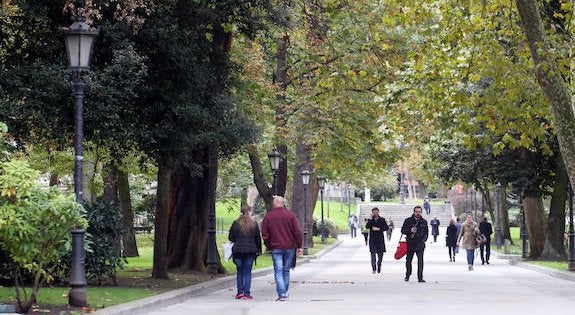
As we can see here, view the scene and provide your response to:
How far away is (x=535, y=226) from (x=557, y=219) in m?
2.60

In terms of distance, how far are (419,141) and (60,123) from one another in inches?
840

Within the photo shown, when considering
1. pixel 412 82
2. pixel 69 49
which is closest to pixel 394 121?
pixel 412 82

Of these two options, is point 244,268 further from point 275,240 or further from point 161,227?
point 161,227

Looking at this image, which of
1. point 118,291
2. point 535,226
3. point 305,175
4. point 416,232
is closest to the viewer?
point 118,291

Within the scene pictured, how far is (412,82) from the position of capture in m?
29.5

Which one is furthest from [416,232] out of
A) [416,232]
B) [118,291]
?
[118,291]

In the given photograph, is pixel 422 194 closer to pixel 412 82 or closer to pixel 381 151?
pixel 381 151

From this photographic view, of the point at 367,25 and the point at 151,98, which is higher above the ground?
the point at 367,25

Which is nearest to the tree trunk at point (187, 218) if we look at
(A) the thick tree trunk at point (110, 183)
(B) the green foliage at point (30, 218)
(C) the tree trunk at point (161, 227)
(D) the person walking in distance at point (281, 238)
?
(C) the tree trunk at point (161, 227)

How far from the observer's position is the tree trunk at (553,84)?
23.8m

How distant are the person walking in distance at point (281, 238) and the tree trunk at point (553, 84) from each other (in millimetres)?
7104

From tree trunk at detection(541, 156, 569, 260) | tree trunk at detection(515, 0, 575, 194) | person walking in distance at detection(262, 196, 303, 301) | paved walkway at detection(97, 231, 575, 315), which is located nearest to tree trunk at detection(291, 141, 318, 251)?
tree trunk at detection(541, 156, 569, 260)

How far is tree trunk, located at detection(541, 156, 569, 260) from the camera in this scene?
129 ft

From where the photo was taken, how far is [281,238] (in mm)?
19781
